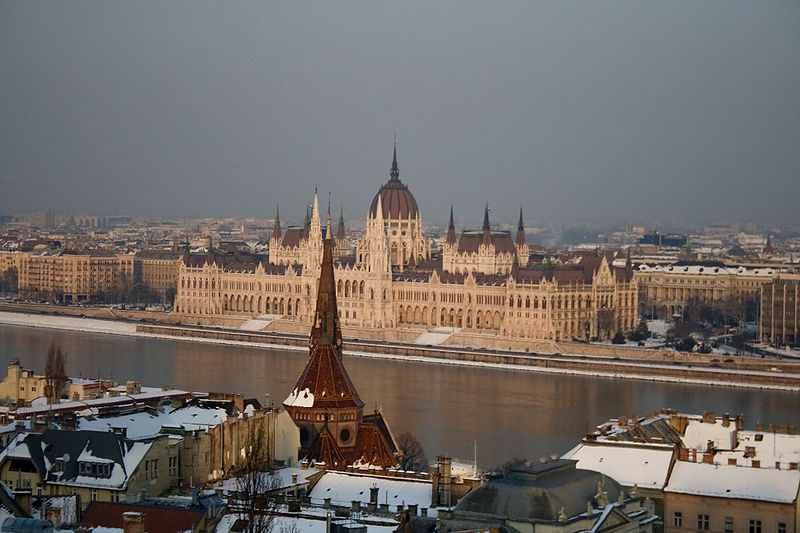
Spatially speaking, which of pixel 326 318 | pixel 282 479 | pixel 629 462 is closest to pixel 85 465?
pixel 282 479

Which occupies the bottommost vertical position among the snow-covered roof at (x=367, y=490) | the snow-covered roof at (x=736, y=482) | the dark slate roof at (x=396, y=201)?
the snow-covered roof at (x=367, y=490)

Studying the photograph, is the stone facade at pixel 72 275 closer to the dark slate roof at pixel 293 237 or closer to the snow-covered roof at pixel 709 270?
the dark slate roof at pixel 293 237

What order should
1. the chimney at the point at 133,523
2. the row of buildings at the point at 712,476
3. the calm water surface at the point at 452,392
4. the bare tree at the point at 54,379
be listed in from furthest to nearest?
1. the calm water surface at the point at 452,392
2. the bare tree at the point at 54,379
3. the row of buildings at the point at 712,476
4. the chimney at the point at 133,523

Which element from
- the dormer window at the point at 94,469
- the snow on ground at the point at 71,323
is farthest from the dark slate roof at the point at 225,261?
the dormer window at the point at 94,469

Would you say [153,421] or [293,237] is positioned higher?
[293,237]

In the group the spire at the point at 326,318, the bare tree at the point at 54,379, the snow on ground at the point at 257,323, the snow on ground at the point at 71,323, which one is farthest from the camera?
the snow on ground at the point at 257,323

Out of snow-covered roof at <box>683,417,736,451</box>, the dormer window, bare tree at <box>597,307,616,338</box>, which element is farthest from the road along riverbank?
the dormer window

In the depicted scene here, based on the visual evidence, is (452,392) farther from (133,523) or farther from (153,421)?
(133,523)
